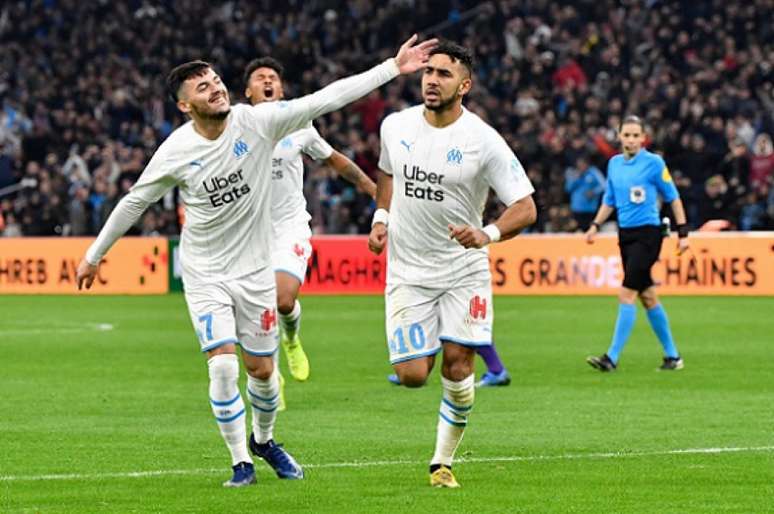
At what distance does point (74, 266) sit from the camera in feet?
109

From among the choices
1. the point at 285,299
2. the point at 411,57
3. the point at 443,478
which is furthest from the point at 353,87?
the point at 285,299

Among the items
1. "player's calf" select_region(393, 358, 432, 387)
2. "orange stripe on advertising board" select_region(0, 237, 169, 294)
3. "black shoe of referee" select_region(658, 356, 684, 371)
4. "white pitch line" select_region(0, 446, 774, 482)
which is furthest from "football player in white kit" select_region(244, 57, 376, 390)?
"orange stripe on advertising board" select_region(0, 237, 169, 294)

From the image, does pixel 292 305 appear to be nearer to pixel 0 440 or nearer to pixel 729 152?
pixel 0 440

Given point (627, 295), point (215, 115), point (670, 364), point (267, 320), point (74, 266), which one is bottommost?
point (670, 364)

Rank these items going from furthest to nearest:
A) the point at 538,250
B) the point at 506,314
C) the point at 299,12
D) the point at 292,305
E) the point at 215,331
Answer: the point at 299,12
the point at 538,250
the point at 506,314
the point at 292,305
the point at 215,331

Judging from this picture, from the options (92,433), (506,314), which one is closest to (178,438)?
(92,433)

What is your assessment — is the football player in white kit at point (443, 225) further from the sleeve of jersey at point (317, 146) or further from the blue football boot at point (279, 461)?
the sleeve of jersey at point (317, 146)

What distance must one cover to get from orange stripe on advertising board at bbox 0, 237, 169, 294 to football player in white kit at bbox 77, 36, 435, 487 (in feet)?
73.4

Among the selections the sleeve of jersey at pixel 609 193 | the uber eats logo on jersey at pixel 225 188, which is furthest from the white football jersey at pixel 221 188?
the sleeve of jersey at pixel 609 193

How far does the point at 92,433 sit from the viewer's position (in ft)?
43.2

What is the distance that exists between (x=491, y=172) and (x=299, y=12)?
1331 inches

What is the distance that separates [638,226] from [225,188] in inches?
339

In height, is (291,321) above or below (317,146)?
below

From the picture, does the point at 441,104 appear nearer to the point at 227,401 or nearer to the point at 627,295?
the point at 227,401
